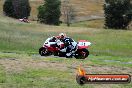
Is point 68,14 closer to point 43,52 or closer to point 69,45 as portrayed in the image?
point 43,52

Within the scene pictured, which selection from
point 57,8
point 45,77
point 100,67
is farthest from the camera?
point 57,8

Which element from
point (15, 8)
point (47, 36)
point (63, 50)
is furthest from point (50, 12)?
point (63, 50)

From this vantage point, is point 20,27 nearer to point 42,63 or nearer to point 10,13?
point 10,13

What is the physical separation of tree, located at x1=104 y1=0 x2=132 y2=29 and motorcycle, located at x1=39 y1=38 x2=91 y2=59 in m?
66.6

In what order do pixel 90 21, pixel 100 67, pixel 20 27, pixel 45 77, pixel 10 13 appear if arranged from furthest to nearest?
pixel 90 21 → pixel 10 13 → pixel 20 27 → pixel 100 67 → pixel 45 77

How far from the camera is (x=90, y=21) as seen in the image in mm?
141750

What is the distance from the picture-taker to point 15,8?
11244 centimetres

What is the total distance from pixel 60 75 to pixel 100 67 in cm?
433

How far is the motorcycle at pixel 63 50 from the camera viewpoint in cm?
3138

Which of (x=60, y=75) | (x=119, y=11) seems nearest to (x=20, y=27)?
(x=119, y=11)

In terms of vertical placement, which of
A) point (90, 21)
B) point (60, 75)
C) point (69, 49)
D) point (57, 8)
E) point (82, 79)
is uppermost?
point (82, 79)

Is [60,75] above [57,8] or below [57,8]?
above

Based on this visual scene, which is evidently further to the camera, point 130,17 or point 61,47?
point 130,17

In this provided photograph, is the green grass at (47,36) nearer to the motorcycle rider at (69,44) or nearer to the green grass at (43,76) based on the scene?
the motorcycle rider at (69,44)
